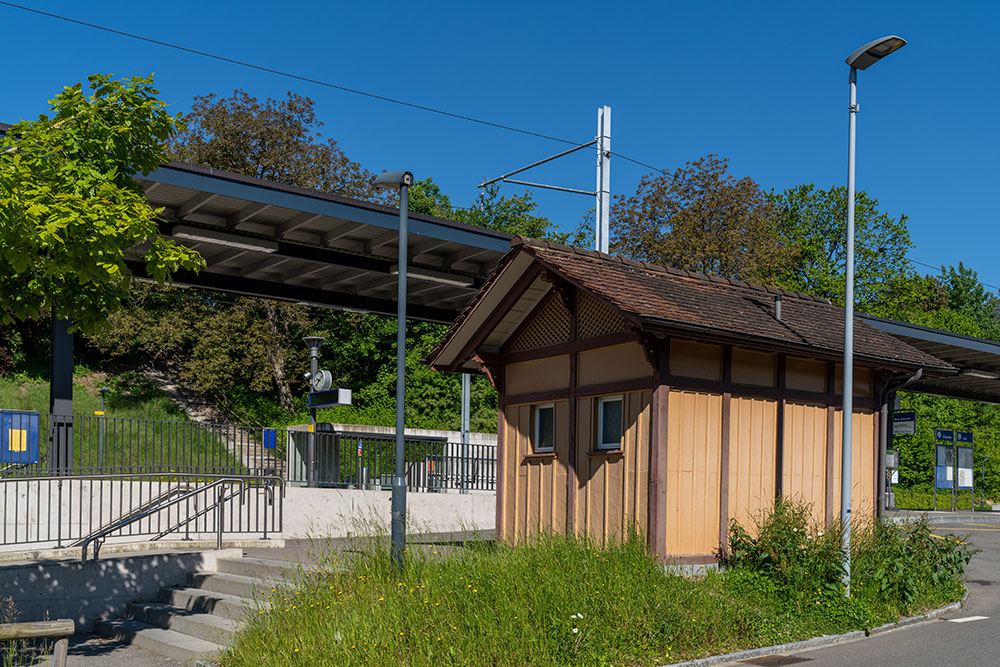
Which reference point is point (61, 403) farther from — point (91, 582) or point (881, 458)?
point (881, 458)

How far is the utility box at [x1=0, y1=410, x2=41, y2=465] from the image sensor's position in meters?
17.3

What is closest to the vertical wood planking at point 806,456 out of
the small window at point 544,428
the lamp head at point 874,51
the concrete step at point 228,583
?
the small window at point 544,428

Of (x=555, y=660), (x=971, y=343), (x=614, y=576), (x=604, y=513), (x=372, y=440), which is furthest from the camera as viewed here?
(x=971, y=343)

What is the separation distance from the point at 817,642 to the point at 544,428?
5.72 metres

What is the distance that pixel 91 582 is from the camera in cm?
1451

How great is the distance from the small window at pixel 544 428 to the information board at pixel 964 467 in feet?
84.3

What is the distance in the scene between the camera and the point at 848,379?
13.5m

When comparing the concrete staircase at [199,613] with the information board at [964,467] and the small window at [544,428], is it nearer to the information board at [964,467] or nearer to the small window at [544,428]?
the small window at [544,428]

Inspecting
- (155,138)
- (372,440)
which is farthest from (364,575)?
(372,440)

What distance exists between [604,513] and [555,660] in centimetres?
484

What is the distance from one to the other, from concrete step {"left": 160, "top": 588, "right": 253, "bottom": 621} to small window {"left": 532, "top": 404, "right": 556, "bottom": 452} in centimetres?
496

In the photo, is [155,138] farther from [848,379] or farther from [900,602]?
[900,602]

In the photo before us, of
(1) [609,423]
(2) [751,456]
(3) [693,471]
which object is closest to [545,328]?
(1) [609,423]

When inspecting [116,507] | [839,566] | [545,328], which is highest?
[545,328]
